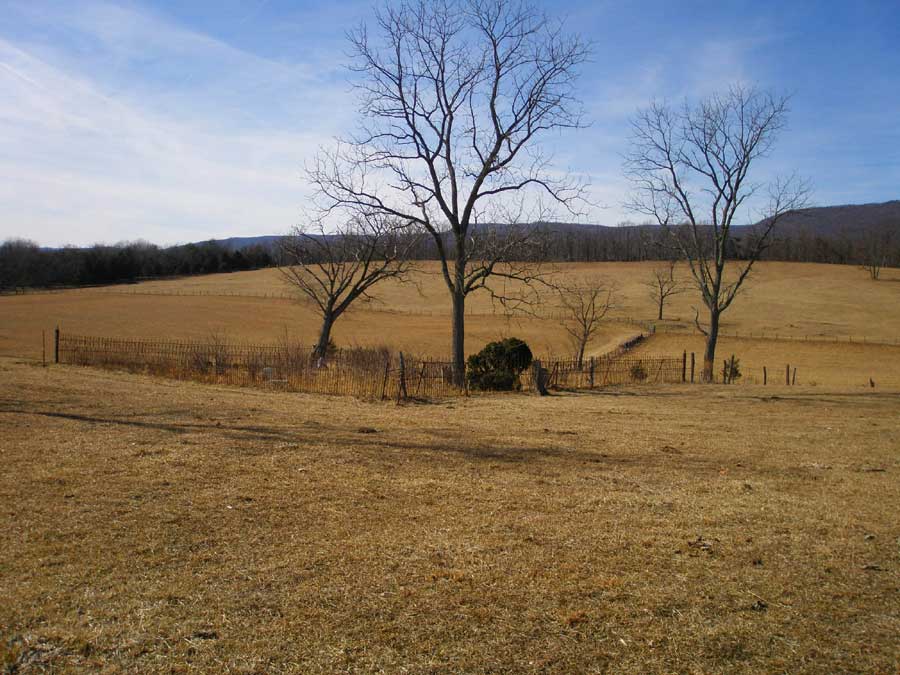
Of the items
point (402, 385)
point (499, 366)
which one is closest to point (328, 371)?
point (402, 385)

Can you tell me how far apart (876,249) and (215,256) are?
106 metres

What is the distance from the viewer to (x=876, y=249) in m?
106

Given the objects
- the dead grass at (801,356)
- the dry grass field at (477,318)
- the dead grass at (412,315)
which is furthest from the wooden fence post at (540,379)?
the dead grass at (412,315)

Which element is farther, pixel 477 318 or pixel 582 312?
pixel 477 318

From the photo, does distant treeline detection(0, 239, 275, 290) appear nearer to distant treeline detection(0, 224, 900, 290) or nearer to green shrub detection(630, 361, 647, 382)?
distant treeline detection(0, 224, 900, 290)

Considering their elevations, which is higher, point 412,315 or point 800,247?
point 800,247

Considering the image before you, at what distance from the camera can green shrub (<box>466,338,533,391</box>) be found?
21672mm

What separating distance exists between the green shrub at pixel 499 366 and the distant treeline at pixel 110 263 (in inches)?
3274

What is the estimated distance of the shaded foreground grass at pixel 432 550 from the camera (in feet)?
14.1

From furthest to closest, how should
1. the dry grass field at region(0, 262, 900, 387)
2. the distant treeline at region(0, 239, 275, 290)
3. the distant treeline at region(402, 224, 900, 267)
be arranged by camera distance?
the distant treeline at region(402, 224, 900, 267), the distant treeline at region(0, 239, 275, 290), the dry grass field at region(0, 262, 900, 387)

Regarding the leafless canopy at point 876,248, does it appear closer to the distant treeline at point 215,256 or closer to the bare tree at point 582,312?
the distant treeline at point 215,256

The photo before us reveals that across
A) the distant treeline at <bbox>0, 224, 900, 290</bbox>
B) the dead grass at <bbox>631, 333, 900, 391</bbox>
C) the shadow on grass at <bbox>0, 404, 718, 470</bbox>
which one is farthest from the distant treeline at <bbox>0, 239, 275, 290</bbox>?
the shadow on grass at <bbox>0, 404, 718, 470</bbox>

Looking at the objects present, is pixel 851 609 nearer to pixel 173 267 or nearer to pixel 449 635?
pixel 449 635

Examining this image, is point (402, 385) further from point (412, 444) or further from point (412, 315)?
point (412, 315)
